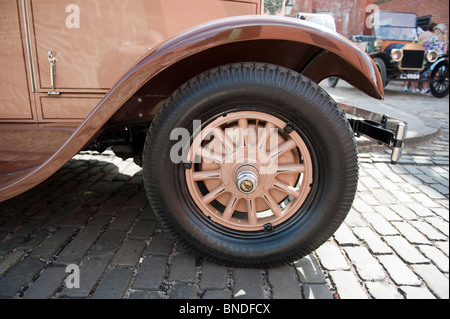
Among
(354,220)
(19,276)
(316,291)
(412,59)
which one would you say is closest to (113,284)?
(19,276)

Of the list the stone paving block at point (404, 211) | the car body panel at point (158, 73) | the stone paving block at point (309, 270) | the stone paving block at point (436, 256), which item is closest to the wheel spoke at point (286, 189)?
the stone paving block at point (309, 270)

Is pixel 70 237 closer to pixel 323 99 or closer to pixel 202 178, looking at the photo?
pixel 202 178

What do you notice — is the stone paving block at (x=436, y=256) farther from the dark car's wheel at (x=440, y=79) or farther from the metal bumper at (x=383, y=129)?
the dark car's wheel at (x=440, y=79)

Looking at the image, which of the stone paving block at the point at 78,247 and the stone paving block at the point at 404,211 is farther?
the stone paving block at the point at 404,211

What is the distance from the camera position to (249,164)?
1.58 metres

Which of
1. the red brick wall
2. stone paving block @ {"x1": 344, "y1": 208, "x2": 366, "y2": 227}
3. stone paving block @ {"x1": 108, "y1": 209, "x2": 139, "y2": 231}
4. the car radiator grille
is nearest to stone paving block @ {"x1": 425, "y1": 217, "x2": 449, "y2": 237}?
stone paving block @ {"x1": 344, "y1": 208, "x2": 366, "y2": 227}

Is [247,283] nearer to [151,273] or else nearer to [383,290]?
[151,273]

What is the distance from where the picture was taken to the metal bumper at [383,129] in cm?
154

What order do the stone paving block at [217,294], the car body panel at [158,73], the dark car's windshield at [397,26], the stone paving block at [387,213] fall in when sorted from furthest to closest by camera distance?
the dark car's windshield at [397,26]
the stone paving block at [387,213]
the stone paving block at [217,294]
the car body panel at [158,73]

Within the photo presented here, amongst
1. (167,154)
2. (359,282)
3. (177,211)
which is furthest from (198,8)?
(359,282)

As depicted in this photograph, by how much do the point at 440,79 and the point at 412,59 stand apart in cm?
105

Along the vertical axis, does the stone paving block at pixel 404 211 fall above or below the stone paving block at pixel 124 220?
below

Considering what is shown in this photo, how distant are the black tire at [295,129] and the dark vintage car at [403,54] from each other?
25.9 ft
